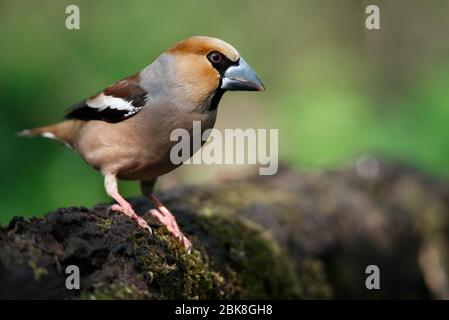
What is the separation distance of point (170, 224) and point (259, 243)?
2.96 feet

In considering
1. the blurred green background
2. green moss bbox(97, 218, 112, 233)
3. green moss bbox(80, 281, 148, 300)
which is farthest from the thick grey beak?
the blurred green background

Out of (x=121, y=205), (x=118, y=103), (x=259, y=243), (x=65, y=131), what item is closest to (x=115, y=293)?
(x=121, y=205)

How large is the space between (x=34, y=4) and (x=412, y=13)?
6.46m

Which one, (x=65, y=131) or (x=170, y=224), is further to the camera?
(x=65, y=131)

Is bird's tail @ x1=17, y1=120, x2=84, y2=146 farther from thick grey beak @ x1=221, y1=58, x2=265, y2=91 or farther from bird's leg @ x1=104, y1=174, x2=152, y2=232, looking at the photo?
thick grey beak @ x1=221, y1=58, x2=265, y2=91

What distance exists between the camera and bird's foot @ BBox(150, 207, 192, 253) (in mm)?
3584

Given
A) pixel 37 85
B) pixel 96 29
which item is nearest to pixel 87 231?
pixel 37 85

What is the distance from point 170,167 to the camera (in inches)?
156

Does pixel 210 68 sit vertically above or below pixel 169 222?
above

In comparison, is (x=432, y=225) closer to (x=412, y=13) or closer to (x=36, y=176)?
(x=36, y=176)

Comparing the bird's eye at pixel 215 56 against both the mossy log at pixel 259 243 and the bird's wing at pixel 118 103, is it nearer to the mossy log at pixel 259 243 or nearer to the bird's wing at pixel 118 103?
the bird's wing at pixel 118 103

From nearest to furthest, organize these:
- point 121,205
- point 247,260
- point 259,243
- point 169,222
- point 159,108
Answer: point 121,205 → point 169,222 → point 159,108 → point 247,260 → point 259,243

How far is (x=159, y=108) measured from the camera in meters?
3.96

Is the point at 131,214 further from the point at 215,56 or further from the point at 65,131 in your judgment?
the point at 65,131
